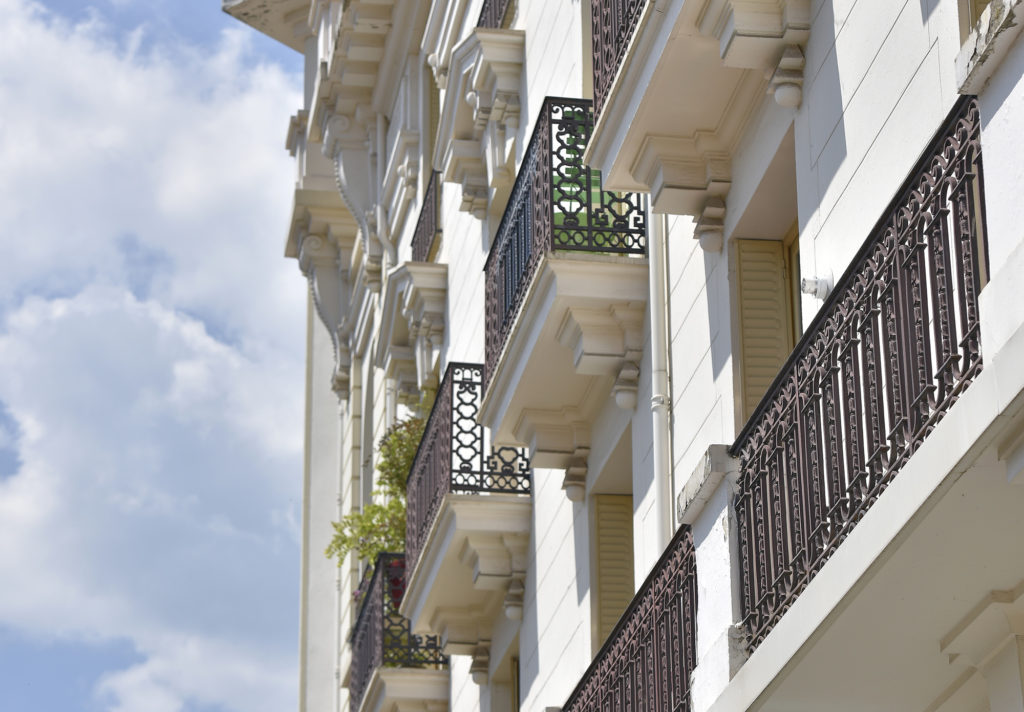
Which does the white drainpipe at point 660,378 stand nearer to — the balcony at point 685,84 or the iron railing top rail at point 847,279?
the balcony at point 685,84

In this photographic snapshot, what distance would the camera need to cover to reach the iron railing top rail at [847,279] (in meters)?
6.91

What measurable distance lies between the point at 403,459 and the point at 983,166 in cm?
1478

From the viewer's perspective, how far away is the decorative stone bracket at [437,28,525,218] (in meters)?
16.4

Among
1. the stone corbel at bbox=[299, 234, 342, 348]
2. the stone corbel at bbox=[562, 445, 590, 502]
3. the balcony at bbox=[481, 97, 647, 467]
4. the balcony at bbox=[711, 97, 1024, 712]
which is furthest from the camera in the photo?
the stone corbel at bbox=[299, 234, 342, 348]

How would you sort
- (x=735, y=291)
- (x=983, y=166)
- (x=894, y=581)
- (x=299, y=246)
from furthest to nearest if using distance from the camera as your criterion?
(x=299, y=246), (x=735, y=291), (x=894, y=581), (x=983, y=166)

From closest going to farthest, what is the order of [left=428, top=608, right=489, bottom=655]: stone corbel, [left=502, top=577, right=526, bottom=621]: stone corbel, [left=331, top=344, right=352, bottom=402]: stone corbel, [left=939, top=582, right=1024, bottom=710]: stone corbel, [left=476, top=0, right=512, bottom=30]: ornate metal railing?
[left=939, top=582, right=1024, bottom=710]: stone corbel < [left=502, top=577, right=526, bottom=621]: stone corbel < [left=476, top=0, right=512, bottom=30]: ornate metal railing < [left=428, top=608, right=489, bottom=655]: stone corbel < [left=331, top=344, right=352, bottom=402]: stone corbel

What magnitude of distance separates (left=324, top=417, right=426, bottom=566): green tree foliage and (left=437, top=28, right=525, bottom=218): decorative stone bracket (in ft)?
11.1

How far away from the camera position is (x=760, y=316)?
10.8 meters

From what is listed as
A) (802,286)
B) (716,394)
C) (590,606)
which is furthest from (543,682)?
(802,286)

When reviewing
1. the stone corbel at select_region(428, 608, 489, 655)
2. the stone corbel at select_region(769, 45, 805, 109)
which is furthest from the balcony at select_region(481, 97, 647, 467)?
the stone corbel at select_region(428, 608, 489, 655)

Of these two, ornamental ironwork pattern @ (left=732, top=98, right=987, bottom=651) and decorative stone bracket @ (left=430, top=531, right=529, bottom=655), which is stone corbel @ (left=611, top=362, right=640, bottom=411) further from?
ornamental ironwork pattern @ (left=732, top=98, right=987, bottom=651)

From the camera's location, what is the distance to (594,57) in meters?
11.8

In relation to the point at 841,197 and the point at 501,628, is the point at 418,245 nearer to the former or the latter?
the point at 501,628

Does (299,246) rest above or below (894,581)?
above
